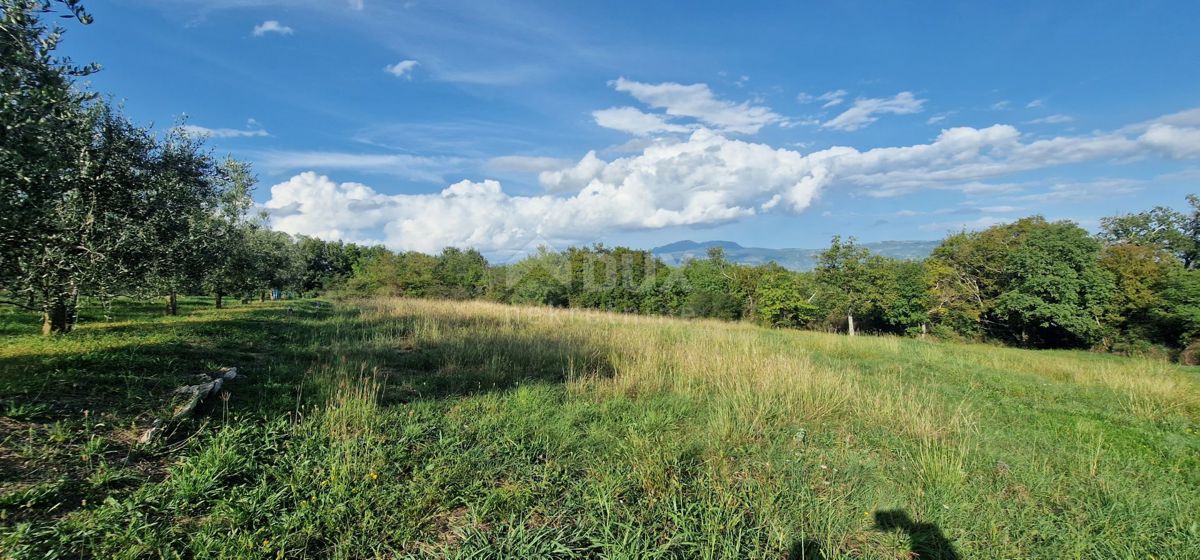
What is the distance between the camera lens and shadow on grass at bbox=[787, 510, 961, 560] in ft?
10.6

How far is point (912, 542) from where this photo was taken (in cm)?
340

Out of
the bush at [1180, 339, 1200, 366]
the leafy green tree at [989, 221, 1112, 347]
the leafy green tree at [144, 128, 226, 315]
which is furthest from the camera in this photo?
the leafy green tree at [989, 221, 1112, 347]

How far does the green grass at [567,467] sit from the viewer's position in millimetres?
3115

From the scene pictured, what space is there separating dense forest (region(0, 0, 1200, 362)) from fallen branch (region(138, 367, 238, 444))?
8.11ft

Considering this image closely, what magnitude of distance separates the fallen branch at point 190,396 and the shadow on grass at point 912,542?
5506 mm

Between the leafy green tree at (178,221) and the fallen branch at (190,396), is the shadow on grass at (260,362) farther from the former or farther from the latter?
the leafy green tree at (178,221)

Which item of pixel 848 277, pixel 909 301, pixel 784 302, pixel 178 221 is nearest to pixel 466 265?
pixel 784 302

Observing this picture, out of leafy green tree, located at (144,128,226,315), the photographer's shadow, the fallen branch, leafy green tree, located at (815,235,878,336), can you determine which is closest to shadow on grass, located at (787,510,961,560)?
the photographer's shadow

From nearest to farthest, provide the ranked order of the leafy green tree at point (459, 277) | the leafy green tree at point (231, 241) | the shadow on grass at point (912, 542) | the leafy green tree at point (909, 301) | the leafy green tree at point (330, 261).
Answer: the shadow on grass at point (912, 542)
the leafy green tree at point (231, 241)
the leafy green tree at point (909, 301)
the leafy green tree at point (459, 277)
the leafy green tree at point (330, 261)

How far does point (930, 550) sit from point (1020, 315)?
118 feet

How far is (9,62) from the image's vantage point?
4531mm

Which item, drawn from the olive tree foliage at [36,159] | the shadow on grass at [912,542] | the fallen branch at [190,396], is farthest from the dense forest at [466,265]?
the shadow on grass at [912,542]

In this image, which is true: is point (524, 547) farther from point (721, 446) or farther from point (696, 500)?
point (721, 446)

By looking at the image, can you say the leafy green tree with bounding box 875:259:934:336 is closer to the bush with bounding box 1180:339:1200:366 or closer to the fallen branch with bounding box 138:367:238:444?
the bush with bounding box 1180:339:1200:366
